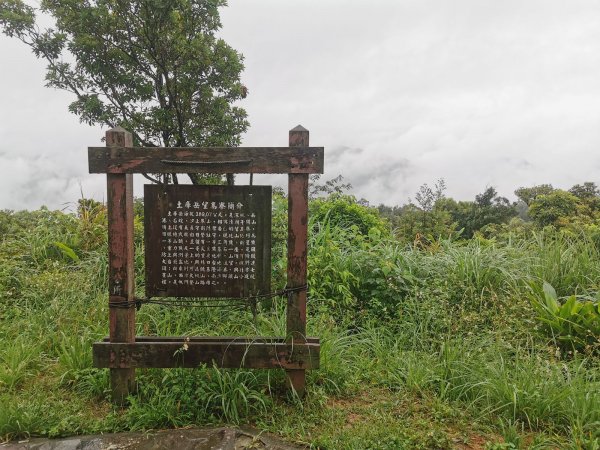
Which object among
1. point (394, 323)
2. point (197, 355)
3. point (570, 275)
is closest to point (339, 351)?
point (394, 323)

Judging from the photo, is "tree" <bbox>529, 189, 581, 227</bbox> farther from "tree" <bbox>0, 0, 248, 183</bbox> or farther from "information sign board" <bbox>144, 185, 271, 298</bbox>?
"information sign board" <bbox>144, 185, 271, 298</bbox>

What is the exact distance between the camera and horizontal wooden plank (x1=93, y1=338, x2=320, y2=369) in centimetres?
328

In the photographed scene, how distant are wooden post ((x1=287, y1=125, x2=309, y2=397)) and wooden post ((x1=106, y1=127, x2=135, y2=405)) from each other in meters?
1.28

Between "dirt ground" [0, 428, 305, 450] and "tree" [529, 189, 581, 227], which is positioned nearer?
"dirt ground" [0, 428, 305, 450]

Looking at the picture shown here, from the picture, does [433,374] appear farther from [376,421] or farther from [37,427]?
[37,427]

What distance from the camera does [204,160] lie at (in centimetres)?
326

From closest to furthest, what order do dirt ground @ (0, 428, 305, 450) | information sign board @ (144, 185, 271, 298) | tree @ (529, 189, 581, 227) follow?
dirt ground @ (0, 428, 305, 450) < information sign board @ (144, 185, 271, 298) < tree @ (529, 189, 581, 227)

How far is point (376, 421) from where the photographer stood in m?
3.03

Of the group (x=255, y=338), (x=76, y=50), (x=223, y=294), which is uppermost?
(x=76, y=50)

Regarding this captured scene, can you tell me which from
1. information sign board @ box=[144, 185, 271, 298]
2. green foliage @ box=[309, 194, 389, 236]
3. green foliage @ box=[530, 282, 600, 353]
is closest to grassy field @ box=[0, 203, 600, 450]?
green foliage @ box=[530, 282, 600, 353]

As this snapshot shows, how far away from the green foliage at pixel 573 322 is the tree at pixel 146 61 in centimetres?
627

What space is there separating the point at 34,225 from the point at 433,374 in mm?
6840

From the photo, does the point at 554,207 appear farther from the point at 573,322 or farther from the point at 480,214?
the point at 573,322

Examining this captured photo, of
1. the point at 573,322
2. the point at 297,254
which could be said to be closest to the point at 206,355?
the point at 297,254
